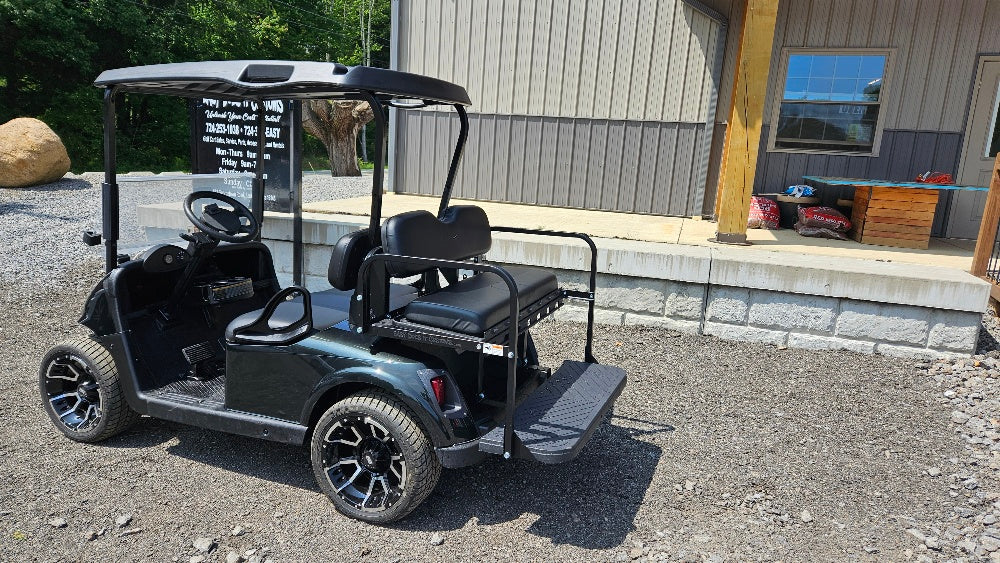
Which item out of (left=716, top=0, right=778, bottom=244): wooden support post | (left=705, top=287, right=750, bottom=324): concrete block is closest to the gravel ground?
(left=705, top=287, right=750, bottom=324): concrete block

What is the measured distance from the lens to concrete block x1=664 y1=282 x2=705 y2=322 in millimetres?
5664

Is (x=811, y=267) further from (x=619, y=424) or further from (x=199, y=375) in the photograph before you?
(x=199, y=375)

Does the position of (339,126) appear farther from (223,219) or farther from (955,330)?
(955,330)

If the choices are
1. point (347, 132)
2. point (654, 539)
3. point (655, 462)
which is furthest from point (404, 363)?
point (347, 132)

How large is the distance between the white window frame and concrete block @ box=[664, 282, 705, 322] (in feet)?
14.0

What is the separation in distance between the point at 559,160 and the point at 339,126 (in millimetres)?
9162

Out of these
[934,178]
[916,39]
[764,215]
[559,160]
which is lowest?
[764,215]

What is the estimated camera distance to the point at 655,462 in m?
3.68

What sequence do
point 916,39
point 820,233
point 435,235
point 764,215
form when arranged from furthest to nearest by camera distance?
point 764,215
point 916,39
point 820,233
point 435,235

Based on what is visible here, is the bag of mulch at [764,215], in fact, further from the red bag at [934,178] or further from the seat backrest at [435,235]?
the seat backrest at [435,235]

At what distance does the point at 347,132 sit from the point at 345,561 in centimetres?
1580

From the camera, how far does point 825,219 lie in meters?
7.92

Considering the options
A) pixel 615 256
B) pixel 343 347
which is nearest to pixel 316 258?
pixel 615 256

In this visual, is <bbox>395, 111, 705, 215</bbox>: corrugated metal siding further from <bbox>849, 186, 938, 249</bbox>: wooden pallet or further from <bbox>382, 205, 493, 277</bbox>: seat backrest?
<bbox>382, 205, 493, 277</bbox>: seat backrest
